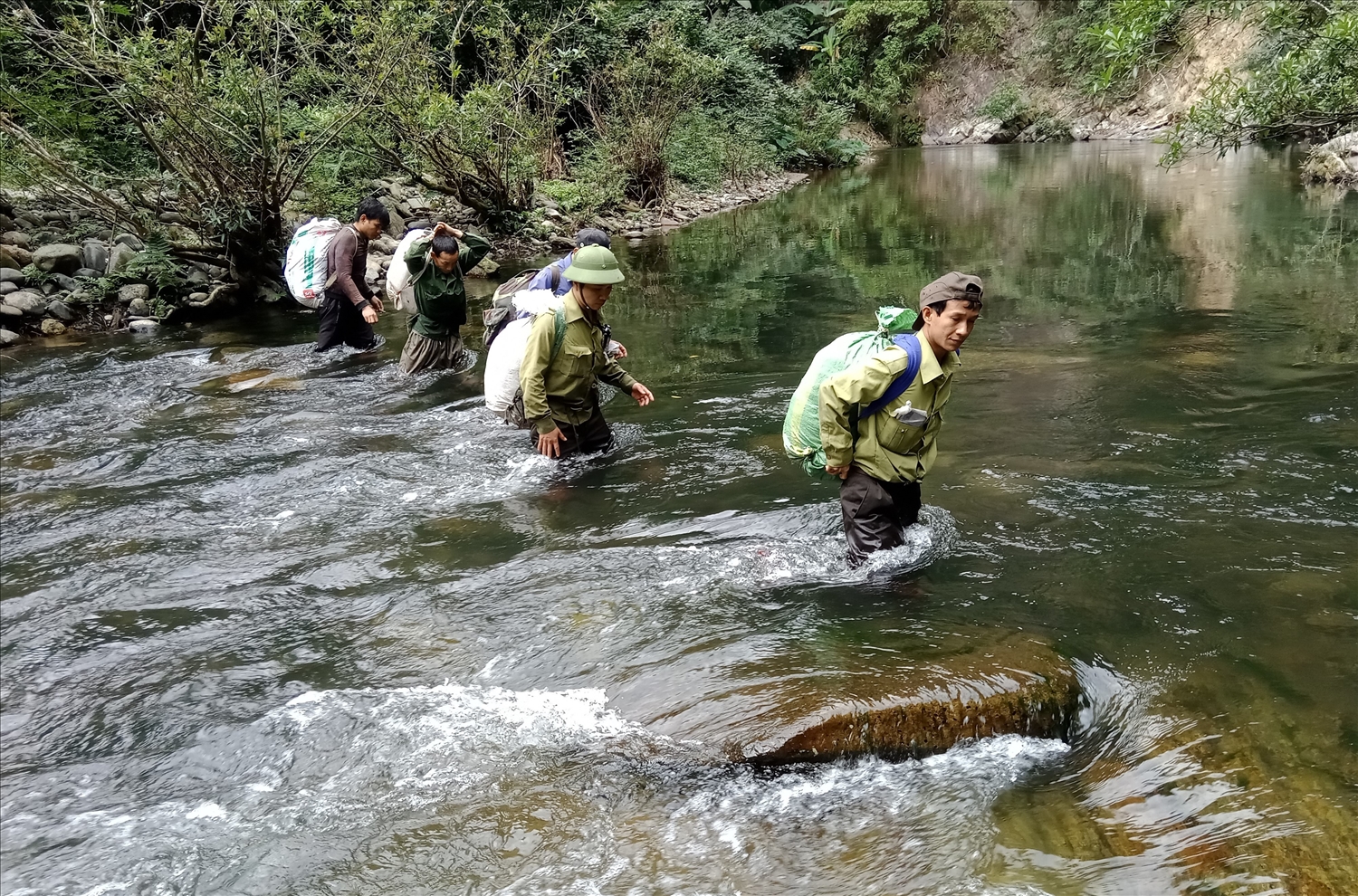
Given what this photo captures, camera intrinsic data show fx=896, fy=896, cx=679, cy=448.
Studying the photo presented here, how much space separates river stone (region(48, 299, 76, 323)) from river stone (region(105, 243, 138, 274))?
0.77m

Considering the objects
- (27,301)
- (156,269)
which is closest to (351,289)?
(156,269)

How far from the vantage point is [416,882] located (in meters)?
2.98

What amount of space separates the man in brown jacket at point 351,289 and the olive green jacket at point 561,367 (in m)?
3.48

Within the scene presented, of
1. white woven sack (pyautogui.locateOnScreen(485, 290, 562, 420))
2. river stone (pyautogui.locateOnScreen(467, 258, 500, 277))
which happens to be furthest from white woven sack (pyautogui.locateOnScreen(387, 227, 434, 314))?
river stone (pyautogui.locateOnScreen(467, 258, 500, 277))

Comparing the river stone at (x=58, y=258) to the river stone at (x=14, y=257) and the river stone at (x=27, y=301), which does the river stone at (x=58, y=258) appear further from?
the river stone at (x=27, y=301)

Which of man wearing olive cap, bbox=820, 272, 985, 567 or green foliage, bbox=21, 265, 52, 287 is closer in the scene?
man wearing olive cap, bbox=820, 272, 985, 567

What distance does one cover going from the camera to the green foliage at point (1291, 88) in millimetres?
6879

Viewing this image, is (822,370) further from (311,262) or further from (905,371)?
(311,262)

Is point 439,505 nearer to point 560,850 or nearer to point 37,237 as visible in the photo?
point 560,850

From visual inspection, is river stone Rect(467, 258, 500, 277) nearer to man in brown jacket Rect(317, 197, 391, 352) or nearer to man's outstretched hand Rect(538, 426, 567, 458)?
man in brown jacket Rect(317, 197, 391, 352)

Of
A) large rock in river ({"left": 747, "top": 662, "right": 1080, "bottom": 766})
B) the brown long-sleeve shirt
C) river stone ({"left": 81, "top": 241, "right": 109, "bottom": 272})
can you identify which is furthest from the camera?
river stone ({"left": 81, "top": 241, "right": 109, "bottom": 272})

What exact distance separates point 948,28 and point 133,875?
49590 mm

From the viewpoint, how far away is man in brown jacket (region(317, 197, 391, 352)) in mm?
8539

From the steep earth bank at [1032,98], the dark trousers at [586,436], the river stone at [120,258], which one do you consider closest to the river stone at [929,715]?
the dark trousers at [586,436]
